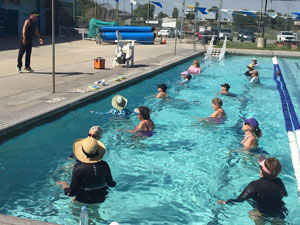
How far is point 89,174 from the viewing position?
4.41 meters

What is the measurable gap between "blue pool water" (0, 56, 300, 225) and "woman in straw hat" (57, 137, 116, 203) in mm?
329

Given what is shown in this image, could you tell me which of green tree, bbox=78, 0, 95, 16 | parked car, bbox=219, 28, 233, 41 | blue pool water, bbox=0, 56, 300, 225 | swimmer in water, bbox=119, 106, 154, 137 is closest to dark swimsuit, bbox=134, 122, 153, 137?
swimmer in water, bbox=119, 106, 154, 137

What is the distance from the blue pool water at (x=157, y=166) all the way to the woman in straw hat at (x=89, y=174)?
0.33 m

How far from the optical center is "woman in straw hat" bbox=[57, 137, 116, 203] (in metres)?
4.37

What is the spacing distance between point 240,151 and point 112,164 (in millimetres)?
2520

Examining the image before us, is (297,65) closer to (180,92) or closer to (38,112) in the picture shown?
(180,92)

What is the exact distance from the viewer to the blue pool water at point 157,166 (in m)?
5.17

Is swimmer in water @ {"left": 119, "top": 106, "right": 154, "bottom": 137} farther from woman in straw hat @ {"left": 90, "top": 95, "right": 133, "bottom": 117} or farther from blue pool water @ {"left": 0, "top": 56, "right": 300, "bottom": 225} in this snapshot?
woman in straw hat @ {"left": 90, "top": 95, "right": 133, "bottom": 117}

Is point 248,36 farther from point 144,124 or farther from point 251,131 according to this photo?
point 251,131

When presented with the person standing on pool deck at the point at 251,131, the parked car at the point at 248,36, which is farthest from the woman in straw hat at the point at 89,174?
the parked car at the point at 248,36

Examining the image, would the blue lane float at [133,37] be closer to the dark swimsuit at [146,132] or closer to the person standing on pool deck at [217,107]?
the person standing on pool deck at [217,107]

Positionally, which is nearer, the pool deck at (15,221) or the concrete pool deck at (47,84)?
the pool deck at (15,221)

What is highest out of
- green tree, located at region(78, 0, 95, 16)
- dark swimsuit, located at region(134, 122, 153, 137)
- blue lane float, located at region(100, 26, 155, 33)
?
green tree, located at region(78, 0, 95, 16)

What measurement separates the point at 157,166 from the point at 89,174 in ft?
8.45
